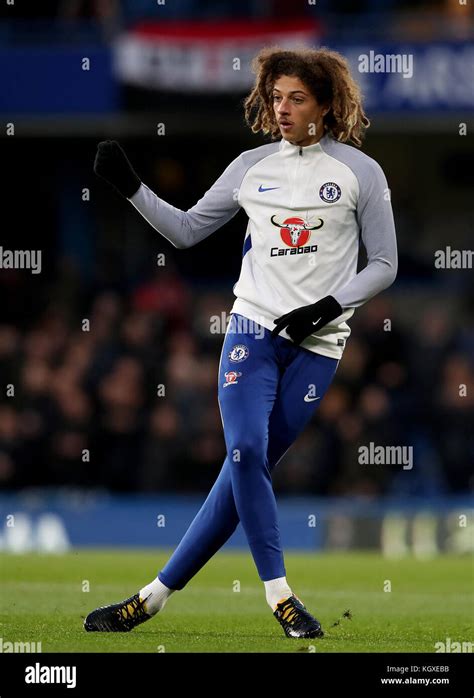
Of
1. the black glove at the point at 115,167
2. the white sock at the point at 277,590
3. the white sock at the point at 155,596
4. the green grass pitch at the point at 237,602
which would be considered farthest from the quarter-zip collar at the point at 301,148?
the green grass pitch at the point at 237,602

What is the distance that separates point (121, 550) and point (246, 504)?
7.64 m

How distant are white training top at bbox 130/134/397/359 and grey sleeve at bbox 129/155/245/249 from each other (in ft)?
0.04

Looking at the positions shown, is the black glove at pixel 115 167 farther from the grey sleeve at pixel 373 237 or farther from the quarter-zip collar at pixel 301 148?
the grey sleeve at pixel 373 237

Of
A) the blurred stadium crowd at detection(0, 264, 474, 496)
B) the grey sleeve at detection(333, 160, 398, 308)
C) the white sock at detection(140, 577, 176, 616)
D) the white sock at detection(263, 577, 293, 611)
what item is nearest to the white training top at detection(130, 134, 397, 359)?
the grey sleeve at detection(333, 160, 398, 308)

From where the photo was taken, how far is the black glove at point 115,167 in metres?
7.08

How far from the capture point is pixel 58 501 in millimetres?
14852

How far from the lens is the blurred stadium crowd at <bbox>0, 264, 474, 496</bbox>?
15.7m

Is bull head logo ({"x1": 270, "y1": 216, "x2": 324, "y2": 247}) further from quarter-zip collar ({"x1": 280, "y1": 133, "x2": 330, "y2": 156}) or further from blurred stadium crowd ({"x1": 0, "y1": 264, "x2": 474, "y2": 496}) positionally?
blurred stadium crowd ({"x1": 0, "y1": 264, "x2": 474, "y2": 496})

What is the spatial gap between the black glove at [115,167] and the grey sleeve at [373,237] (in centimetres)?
104

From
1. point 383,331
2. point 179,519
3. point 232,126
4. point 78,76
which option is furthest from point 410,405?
point 78,76

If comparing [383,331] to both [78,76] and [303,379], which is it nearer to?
[78,76]

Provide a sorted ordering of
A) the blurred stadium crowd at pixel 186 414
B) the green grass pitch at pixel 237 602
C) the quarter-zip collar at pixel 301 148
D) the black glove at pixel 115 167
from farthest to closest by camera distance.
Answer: the blurred stadium crowd at pixel 186 414, the quarter-zip collar at pixel 301 148, the black glove at pixel 115 167, the green grass pitch at pixel 237 602
